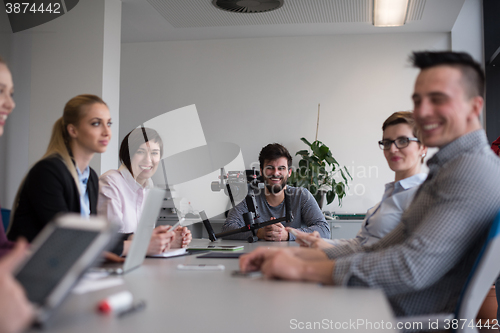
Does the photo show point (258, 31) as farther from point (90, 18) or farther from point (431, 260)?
point (431, 260)

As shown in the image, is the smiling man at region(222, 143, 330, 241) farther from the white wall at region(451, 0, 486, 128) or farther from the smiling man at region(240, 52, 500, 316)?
the white wall at region(451, 0, 486, 128)

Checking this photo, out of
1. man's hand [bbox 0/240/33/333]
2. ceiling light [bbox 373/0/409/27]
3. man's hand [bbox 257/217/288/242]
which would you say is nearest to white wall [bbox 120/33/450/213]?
ceiling light [bbox 373/0/409/27]

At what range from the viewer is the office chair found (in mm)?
1099

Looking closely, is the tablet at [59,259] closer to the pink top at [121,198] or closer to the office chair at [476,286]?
the office chair at [476,286]

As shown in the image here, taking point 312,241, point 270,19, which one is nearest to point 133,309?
point 312,241

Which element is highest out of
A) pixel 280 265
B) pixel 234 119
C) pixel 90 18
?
pixel 90 18

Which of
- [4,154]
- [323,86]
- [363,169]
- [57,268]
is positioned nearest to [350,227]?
[363,169]

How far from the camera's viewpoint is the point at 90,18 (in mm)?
3852

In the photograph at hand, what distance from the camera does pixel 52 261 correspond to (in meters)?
0.81

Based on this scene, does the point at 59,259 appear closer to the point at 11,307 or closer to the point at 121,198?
the point at 11,307

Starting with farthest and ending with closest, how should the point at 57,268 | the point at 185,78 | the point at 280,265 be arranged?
the point at 185,78
the point at 280,265
the point at 57,268

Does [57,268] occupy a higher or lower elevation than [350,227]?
higher

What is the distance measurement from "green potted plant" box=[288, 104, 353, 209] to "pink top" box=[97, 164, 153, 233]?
2282 mm

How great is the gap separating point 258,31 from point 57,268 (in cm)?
461
